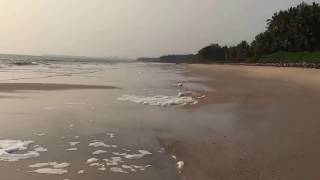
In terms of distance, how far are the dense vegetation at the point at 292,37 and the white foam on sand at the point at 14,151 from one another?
187 feet

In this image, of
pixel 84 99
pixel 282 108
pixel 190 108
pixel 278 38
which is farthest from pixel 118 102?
pixel 278 38

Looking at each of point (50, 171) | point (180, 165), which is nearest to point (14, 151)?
point (50, 171)

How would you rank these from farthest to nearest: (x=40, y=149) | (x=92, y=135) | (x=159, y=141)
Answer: (x=92, y=135), (x=159, y=141), (x=40, y=149)

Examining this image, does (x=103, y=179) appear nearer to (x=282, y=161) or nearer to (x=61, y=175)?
(x=61, y=175)

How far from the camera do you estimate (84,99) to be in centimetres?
1714

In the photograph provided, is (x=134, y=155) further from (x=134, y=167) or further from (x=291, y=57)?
(x=291, y=57)

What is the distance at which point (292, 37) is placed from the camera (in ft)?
263

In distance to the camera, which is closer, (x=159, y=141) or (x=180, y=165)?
(x=180, y=165)

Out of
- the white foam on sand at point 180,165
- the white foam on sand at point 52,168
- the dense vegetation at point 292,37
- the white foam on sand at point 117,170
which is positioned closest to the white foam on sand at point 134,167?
the white foam on sand at point 117,170

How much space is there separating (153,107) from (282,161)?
314 inches

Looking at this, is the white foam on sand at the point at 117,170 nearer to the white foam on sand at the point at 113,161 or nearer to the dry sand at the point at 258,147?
the white foam on sand at the point at 113,161

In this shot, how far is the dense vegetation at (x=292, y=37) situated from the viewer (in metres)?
75.6

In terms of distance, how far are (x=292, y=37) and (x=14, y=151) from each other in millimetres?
77884

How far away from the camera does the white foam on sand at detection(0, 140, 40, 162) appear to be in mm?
7583
